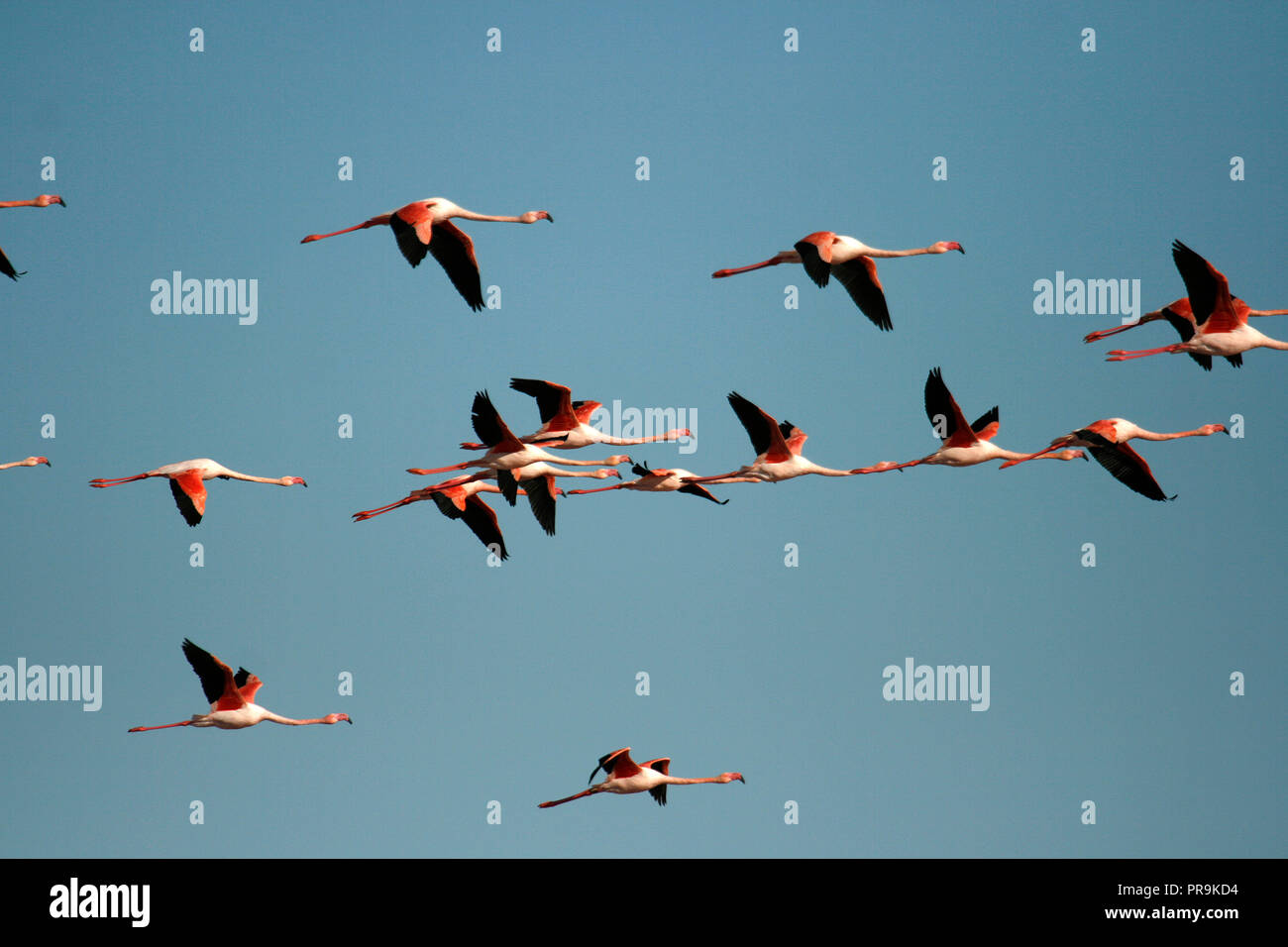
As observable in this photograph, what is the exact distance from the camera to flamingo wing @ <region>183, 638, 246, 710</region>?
32.0 m

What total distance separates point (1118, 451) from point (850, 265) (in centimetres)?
493

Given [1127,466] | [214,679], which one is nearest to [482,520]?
[214,679]

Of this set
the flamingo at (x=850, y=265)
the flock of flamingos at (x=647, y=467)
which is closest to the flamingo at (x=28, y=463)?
the flock of flamingos at (x=647, y=467)

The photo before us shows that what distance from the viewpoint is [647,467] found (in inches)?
1230

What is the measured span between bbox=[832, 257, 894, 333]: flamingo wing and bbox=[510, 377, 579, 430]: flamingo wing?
5.36m

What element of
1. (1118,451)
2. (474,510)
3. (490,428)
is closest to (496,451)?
(490,428)

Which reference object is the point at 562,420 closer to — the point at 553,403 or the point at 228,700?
the point at 553,403

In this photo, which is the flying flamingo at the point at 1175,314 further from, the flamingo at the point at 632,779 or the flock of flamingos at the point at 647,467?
Answer: the flamingo at the point at 632,779

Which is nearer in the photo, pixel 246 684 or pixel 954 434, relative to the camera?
pixel 954 434

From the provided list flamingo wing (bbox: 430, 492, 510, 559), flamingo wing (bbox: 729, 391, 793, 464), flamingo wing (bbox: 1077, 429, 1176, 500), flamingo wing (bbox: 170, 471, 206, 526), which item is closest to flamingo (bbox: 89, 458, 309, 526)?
flamingo wing (bbox: 170, 471, 206, 526)

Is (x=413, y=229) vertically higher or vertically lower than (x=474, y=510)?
higher
